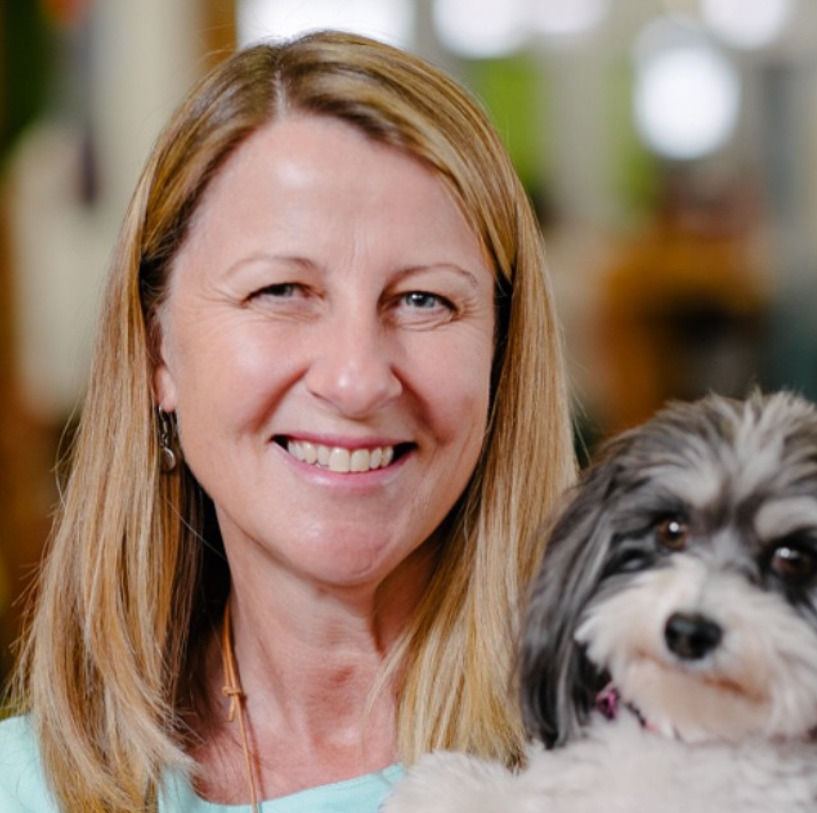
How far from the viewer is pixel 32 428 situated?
17.8 feet

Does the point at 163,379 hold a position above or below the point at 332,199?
below

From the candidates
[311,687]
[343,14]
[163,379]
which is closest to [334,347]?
[163,379]

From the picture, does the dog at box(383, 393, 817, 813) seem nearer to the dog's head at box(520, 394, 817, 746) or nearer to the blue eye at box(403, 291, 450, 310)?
the dog's head at box(520, 394, 817, 746)

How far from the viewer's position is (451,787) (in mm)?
1437

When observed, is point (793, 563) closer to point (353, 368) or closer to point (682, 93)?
point (353, 368)

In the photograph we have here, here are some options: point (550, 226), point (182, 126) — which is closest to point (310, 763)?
point (182, 126)

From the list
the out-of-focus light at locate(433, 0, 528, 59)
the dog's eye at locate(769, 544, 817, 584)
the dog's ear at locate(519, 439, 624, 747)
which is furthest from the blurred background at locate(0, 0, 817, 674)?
the dog's eye at locate(769, 544, 817, 584)

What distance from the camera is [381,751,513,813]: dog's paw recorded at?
1419 mm

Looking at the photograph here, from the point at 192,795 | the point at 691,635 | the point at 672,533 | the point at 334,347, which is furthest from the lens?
the point at 192,795

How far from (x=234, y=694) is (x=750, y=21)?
463 centimetres

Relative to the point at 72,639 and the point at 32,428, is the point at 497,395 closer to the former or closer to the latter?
the point at 72,639

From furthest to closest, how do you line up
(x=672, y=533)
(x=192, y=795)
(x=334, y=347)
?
(x=192, y=795) < (x=334, y=347) < (x=672, y=533)

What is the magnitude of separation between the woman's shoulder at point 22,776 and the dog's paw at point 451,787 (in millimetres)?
446

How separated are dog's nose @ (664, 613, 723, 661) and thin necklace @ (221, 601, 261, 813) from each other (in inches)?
24.2
